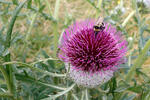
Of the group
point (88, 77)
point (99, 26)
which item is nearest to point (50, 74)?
point (88, 77)

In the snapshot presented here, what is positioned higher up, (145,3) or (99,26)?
(145,3)

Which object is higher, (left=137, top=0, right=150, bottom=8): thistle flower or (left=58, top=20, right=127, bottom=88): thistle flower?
(left=137, top=0, right=150, bottom=8): thistle flower

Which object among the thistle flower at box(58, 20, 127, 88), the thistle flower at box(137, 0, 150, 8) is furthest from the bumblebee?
the thistle flower at box(137, 0, 150, 8)

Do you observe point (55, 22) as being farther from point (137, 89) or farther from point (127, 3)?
point (127, 3)

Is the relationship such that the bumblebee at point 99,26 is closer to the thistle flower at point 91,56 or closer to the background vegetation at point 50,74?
the thistle flower at point 91,56

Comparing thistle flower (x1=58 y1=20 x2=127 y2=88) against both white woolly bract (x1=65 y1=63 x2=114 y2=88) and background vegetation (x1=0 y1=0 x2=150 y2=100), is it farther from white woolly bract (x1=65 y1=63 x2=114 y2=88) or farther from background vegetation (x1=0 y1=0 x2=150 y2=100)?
background vegetation (x1=0 y1=0 x2=150 y2=100)

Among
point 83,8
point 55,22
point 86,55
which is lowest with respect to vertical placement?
point 86,55

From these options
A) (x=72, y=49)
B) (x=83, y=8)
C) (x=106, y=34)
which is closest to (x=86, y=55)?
(x=72, y=49)

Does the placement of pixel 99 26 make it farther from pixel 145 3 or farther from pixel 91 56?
pixel 145 3
